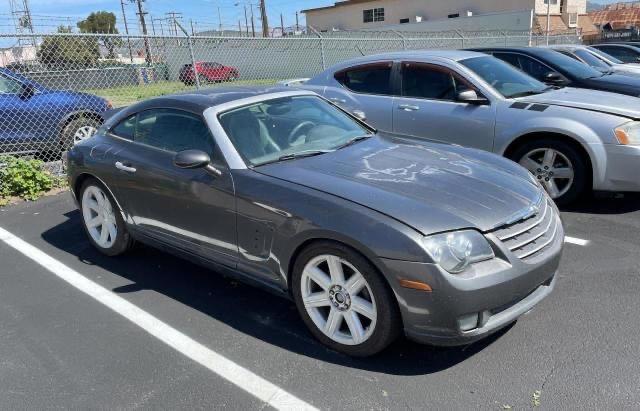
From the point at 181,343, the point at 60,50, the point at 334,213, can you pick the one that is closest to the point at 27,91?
the point at 60,50

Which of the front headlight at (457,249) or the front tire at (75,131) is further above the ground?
the front headlight at (457,249)

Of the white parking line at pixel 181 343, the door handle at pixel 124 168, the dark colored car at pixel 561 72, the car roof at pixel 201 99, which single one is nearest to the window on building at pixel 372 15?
the dark colored car at pixel 561 72

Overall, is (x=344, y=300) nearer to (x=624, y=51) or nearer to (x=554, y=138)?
(x=554, y=138)

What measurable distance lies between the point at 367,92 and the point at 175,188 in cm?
353

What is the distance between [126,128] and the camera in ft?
14.7

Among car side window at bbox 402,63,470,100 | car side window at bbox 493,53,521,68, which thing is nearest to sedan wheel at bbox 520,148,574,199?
car side window at bbox 402,63,470,100

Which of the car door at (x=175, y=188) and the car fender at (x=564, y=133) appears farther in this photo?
the car fender at (x=564, y=133)

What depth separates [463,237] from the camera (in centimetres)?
270

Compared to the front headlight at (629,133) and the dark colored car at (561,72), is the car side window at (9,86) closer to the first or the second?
the dark colored car at (561,72)

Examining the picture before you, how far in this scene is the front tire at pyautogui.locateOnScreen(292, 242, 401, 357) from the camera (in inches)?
110

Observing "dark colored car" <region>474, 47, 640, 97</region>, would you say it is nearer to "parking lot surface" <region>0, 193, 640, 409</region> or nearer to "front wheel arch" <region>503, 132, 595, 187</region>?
"front wheel arch" <region>503, 132, 595, 187</region>

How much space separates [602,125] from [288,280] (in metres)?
3.64

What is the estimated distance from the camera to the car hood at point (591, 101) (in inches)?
204

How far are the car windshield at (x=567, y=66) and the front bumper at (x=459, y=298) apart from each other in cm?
611
